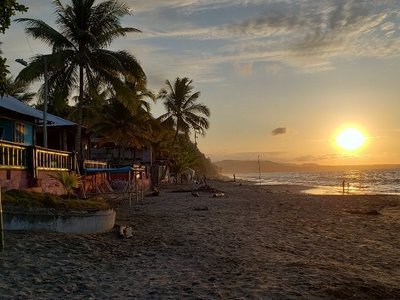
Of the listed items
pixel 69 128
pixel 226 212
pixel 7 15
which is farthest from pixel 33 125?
pixel 7 15

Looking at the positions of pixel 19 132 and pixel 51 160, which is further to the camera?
pixel 19 132

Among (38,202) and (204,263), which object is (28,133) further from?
(204,263)

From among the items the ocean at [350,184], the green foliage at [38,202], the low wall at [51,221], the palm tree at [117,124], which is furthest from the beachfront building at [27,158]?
the ocean at [350,184]

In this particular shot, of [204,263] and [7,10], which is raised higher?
[7,10]

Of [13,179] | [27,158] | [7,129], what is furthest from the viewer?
[7,129]

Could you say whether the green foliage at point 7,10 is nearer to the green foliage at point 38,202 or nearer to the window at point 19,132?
the green foliage at point 38,202

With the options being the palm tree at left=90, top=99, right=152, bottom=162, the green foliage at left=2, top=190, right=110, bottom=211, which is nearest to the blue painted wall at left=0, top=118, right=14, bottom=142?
the palm tree at left=90, top=99, right=152, bottom=162

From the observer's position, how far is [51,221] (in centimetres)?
1027

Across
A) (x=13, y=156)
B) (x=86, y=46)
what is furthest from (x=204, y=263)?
(x=86, y=46)

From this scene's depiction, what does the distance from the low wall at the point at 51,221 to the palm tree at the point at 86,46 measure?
1345 cm

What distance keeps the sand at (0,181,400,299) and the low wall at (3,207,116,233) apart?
43 cm

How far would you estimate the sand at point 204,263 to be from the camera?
6.41m

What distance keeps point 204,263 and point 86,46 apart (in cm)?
1804

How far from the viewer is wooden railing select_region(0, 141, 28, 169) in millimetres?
12344
